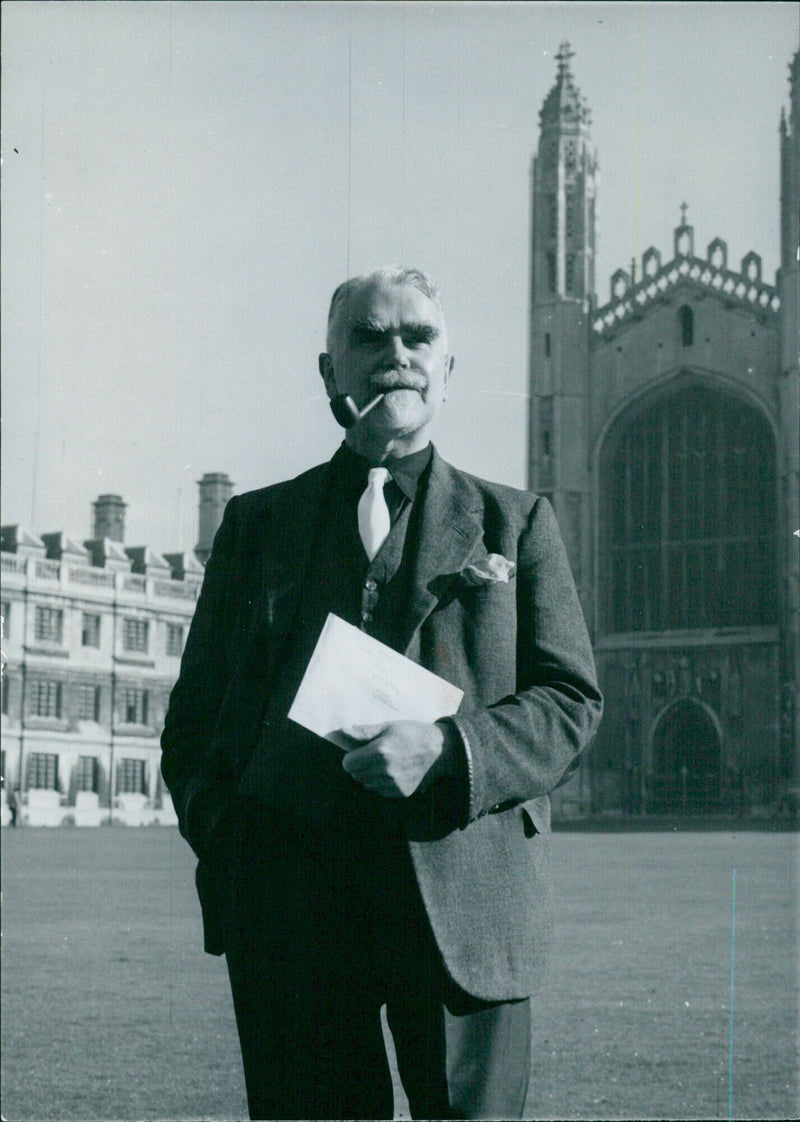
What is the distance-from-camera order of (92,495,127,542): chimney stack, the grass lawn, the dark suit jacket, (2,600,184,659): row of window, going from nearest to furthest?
1. the dark suit jacket
2. the grass lawn
3. (2,600,184,659): row of window
4. (92,495,127,542): chimney stack

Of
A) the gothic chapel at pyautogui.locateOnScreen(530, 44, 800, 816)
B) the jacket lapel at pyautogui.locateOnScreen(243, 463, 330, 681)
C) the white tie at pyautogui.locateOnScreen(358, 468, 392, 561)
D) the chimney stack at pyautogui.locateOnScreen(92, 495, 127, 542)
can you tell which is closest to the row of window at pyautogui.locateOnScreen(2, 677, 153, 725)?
the chimney stack at pyautogui.locateOnScreen(92, 495, 127, 542)

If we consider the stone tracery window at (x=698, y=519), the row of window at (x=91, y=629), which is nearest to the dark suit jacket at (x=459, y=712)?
the stone tracery window at (x=698, y=519)

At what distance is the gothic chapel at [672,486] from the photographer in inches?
1104

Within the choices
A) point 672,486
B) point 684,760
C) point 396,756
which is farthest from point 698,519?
point 396,756

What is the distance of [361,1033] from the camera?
Answer: 1563mm

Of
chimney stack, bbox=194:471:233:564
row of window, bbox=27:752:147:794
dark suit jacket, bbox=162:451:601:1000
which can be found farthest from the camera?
row of window, bbox=27:752:147:794

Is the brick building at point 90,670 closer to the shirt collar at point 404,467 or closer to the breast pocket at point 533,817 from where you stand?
the shirt collar at point 404,467

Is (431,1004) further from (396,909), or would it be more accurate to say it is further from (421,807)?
(421,807)

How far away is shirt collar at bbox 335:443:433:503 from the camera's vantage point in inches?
66.0

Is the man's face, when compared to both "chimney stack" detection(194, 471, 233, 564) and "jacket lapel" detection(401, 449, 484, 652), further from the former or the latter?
"chimney stack" detection(194, 471, 233, 564)

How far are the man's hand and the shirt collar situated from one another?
31 centimetres

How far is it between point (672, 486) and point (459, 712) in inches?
1114

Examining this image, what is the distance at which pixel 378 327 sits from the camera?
1.62 m

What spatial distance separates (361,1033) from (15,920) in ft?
21.2
